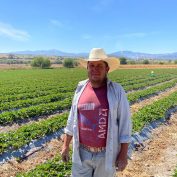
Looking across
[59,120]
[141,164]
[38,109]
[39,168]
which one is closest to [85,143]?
[39,168]

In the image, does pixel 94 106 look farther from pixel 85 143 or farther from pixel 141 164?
pixel 141 164

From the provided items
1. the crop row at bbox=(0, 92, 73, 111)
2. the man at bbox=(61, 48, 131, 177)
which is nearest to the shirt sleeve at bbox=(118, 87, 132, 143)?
the man at bbox=(61, 48, 131, 177)

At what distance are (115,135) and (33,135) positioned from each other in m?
5.83

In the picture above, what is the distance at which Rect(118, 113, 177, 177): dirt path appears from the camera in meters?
7.48

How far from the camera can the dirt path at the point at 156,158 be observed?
748cm

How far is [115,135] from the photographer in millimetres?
3793

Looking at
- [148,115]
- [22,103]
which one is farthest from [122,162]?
[22,103]

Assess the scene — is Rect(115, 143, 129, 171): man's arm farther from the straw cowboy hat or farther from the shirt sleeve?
the straw cowboy hat

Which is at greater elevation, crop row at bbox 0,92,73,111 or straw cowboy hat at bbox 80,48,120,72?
straw cowboy hat at bbox 80,48,120,72

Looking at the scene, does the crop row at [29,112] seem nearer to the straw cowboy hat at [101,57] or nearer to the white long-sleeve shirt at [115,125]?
the white long-sleeve shirt at [115,125]

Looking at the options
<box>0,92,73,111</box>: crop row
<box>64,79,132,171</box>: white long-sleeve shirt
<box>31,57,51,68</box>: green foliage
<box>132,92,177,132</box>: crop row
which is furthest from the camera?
<box>31,57,51,68</box>: green foliage

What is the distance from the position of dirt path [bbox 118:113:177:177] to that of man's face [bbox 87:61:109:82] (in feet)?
12.6

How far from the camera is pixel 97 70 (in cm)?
390

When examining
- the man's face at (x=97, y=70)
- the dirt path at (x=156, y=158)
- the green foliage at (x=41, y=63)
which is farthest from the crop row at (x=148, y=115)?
the green foliage at (x=41, y=63)
